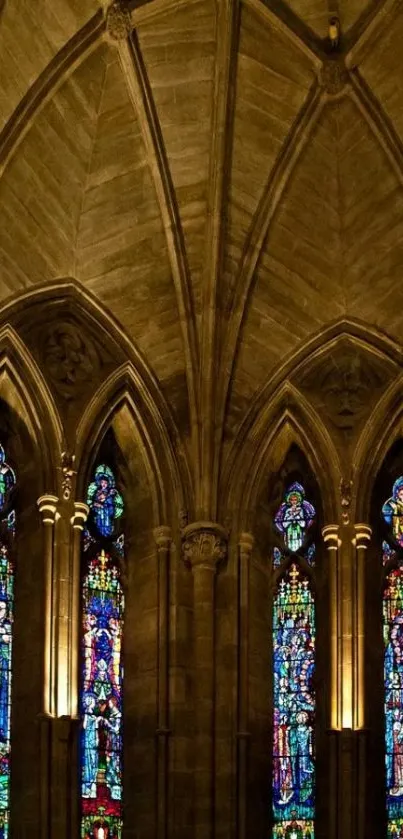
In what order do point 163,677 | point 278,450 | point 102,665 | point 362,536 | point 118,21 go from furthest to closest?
point 278,450 < point 362,536 < point 102,665 < point 163,677 < point 118,21

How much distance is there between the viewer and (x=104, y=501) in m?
48.7

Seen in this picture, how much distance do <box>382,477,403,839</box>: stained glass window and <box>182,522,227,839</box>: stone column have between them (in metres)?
2.35

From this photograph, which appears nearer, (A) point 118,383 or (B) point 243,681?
(B) point 243,681

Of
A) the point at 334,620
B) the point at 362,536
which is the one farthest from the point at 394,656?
the point at 362,536

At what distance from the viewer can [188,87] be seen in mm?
47531

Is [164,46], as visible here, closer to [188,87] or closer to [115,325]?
[188,87]

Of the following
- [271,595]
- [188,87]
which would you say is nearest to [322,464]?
[271,595]

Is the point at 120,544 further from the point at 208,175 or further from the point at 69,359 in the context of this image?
the point at 208,175

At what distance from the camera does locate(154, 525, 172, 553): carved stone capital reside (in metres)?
47.8

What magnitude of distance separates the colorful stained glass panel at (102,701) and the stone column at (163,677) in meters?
0.69

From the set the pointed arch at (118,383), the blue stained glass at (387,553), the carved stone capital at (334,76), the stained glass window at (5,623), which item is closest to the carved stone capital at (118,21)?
the carved stone capital at (334,76)

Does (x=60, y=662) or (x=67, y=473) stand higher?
(x=67, y=473)

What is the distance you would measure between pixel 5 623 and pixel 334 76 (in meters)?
8.23

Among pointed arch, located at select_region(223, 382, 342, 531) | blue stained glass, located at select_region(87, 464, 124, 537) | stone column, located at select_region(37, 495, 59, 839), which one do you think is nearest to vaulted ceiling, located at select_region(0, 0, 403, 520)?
pointed arch, located at select_region(223, 382, 342, 531)
